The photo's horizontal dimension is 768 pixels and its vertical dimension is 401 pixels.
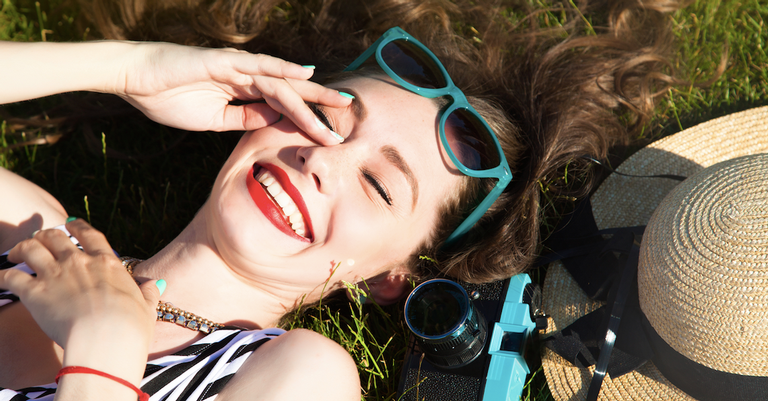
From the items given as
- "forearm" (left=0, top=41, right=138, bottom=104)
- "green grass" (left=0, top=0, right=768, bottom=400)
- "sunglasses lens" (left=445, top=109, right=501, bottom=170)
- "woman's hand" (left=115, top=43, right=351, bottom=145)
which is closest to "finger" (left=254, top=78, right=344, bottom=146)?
"woman's hand" (left=115, top=43, right=351, bottom=145)

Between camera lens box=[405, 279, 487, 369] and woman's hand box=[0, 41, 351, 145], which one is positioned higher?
woman's hand box=[0, 41, 351, 145]

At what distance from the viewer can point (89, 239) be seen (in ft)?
7.20

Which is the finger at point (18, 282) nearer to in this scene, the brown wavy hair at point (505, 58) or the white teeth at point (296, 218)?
the white teeth at point (296, 218)

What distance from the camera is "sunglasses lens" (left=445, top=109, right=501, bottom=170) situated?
2510mm

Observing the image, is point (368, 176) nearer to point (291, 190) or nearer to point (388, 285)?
point (291, 190)

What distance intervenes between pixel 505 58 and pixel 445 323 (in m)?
2.01

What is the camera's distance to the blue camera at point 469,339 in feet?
7.98

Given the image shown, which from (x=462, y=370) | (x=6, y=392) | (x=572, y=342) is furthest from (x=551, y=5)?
(x=6, y=392)

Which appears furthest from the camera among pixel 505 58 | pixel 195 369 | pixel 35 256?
pixel 505 58

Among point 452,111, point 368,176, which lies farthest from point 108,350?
point 452,111

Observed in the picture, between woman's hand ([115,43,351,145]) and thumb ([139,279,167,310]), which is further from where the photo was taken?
woman's hand ([115,43,351,145])

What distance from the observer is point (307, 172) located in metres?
2.21

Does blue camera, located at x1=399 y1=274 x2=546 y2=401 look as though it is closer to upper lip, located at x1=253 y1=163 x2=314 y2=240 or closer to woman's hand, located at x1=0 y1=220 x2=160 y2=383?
upper lip, located at x1=253 y1=163 x2=314 y2=240

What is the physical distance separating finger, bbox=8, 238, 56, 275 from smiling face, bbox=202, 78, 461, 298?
0.67m
